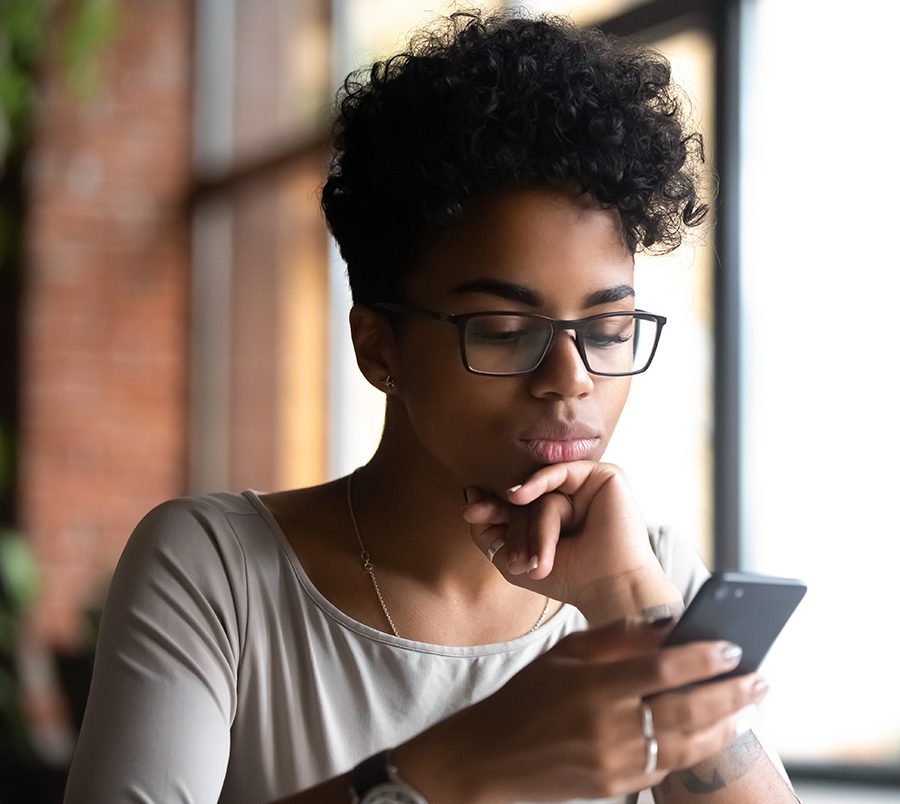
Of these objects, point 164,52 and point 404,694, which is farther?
point 164,52

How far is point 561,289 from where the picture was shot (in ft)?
4.53

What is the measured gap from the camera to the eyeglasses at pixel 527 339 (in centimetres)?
138

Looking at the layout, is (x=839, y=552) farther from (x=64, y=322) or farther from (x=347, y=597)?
(x=64, y=322)

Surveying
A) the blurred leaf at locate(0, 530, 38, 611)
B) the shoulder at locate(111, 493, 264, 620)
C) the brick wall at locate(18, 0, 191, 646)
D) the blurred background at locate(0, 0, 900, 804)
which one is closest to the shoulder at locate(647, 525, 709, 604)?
the shoulder at locate(111, 493, 264, 620)

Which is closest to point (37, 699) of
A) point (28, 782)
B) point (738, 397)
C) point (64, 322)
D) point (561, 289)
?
point (28, 782)

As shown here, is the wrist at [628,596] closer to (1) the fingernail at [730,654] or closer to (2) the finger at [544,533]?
(2) the finger at [544,533]

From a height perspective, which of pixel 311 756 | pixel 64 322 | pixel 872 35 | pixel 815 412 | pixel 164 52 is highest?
pixel 164 52

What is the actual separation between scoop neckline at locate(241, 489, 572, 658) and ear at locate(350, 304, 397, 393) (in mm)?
204

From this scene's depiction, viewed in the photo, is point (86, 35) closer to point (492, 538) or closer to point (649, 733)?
point (492, 538)

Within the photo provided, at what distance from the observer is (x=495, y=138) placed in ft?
4.61

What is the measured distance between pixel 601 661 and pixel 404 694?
1.71 feet

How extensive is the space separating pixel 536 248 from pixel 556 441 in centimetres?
21

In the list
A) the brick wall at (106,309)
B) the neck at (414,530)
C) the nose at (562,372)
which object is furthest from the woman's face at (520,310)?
the brick wall at (106,309)

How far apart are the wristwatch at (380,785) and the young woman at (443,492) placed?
0.20 metres
